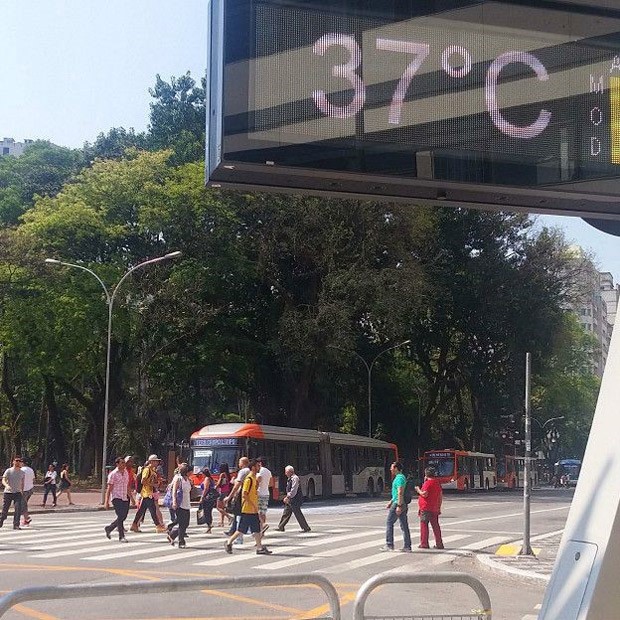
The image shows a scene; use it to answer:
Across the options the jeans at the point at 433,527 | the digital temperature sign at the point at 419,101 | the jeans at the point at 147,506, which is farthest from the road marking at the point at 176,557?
the digital temperature sign at the point at 419,101

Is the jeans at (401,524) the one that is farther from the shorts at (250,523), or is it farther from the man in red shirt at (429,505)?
the shorts at (250,523)

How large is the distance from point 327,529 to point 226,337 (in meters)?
22.2

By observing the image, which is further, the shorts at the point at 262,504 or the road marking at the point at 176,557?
the shorts at the point at 262,504

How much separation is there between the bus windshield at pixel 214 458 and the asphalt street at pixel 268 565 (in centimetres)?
484

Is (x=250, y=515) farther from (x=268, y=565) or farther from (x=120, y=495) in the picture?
(x=120, y=495)

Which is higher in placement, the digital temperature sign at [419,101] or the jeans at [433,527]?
the digital temperature sign at [419,101]

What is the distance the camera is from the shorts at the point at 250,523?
18016 millimetres

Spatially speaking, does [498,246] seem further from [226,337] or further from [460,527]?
[460,527]

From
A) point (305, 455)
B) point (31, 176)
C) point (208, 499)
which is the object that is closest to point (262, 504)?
point (208, 499)

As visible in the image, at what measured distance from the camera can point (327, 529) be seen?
2491cm

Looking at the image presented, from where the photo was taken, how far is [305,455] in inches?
1606

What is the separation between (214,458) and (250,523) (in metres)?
18.4

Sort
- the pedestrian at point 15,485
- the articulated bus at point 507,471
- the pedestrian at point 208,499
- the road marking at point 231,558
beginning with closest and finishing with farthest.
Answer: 1. the road marking at point 231,558
2. the pedestrian at point 15,485
3. the pedestrian at point 208,499
4. the articulated bus at point 507,471

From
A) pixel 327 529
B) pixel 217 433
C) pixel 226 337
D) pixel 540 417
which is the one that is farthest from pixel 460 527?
pixel 540 417
